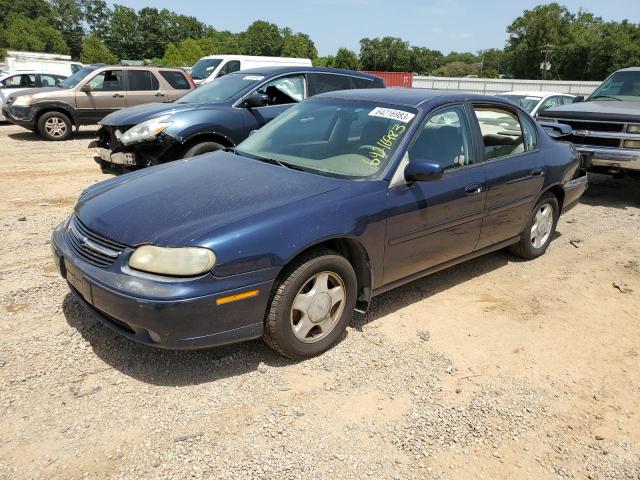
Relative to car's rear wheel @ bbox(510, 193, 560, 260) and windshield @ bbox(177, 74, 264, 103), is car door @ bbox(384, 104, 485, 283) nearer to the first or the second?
car's rear wheel @ bbox(510, 193, 560, 260)

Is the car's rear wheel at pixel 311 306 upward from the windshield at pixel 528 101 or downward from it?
downward

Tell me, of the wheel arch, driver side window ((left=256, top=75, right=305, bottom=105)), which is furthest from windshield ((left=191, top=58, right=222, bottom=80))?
the wheel arch

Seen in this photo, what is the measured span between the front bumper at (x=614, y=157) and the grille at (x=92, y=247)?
6.89 metres

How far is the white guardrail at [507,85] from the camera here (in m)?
28.9

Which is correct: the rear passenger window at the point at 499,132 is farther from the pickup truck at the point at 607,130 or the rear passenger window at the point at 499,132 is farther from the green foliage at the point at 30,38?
the green foliage at the point at 30,38

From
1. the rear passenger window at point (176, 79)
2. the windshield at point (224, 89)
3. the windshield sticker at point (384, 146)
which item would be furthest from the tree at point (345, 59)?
the windshield sticker at point (384, 146)

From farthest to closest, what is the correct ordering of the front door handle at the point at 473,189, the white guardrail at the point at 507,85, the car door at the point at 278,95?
the white guardrail at the point at 507,85 < the car door at the point at 278,95 < the front door handle at the point at 473,189

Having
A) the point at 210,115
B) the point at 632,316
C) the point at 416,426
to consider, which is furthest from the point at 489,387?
the point at 210,115

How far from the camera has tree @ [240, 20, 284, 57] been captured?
120 meters

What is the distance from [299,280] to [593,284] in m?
3.18

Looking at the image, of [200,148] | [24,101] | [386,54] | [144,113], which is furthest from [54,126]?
[386,54]

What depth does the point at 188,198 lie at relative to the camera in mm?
3275

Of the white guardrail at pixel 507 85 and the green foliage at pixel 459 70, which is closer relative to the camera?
the white guardrail at pixel 507 85

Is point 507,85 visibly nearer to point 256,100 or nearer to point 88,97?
point 88,97
